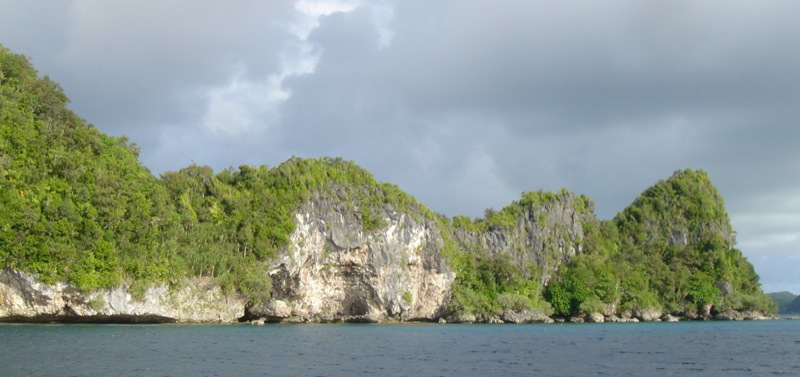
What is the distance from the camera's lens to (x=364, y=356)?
35906 mm

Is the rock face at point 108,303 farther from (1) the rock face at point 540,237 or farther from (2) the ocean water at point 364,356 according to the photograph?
→ (1) the rock face at point 540,237

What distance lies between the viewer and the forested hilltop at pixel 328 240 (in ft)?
190

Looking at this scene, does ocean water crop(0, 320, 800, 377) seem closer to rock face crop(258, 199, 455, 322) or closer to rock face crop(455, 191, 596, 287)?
rock face crop(258, 199, 455, 322)

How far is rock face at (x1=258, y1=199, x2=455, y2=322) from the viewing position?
78125 mm

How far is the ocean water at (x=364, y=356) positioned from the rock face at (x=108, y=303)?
7279 mm

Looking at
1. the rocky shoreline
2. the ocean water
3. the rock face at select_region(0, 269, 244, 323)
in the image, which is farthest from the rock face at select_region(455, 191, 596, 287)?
the ocean water

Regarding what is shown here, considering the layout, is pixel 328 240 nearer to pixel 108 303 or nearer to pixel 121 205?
pixel 121 205

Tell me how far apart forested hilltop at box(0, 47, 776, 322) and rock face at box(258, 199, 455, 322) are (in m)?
0.18

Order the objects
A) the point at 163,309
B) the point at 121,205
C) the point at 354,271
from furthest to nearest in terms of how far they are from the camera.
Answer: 1. the point at 354,271
2. the point at 163,309
3. the point at 121,205

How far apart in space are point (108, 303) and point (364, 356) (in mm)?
31471

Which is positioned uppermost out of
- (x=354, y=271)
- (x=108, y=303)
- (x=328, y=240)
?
(x=328, y=240)

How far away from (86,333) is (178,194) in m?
30.3

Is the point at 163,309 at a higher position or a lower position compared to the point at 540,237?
lower

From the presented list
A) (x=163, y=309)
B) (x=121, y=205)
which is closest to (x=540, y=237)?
(x=163, y=309)
